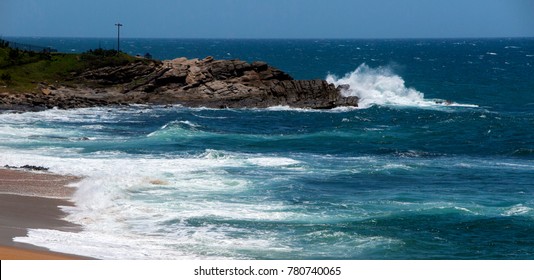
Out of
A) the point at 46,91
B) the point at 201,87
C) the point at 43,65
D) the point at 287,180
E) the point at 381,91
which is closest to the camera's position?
the point at 287,180

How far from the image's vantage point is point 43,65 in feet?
235

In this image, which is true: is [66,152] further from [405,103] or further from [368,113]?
[405,103]

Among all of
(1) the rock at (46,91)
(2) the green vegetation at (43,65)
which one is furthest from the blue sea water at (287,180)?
(2) the green vegetation at (43,65)

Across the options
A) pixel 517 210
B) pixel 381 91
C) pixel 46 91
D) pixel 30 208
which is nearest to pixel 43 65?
pixel 46 91

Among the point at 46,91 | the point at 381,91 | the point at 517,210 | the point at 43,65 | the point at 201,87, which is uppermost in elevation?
the point at 43,65

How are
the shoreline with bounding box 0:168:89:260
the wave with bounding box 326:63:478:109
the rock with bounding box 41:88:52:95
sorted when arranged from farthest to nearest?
the wave with bounding box 326:63:478:109 < the rock with bounding box 41:88:52:95 < the shoreline with bounding box 0:168:89:260

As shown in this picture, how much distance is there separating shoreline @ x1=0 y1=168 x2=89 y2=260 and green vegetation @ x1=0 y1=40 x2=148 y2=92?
3091 centimetres

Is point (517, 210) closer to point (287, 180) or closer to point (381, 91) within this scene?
point (287, 180)

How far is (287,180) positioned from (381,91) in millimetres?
46868

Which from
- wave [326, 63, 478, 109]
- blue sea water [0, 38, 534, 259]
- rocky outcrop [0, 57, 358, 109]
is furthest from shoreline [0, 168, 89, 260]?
wave [326, 63, 478, 109]

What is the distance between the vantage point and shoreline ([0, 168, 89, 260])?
71.6ft

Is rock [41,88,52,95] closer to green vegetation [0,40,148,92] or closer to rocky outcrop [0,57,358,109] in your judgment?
rocky outcrop [0,57,358,109]

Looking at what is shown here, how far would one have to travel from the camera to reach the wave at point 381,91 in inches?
2968

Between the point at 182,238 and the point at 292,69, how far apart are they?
105365 mm
